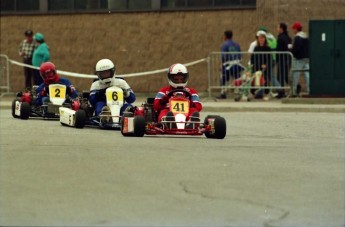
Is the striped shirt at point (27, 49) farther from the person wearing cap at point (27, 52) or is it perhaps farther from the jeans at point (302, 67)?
the jeans at point (302, 67)

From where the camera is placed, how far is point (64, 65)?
111 ft

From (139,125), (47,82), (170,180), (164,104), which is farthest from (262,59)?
(170,180)

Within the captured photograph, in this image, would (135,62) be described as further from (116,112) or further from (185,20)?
(116,112)

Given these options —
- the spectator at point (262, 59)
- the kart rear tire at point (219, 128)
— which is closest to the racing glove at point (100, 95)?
the kart rear tire at point (219, 128)

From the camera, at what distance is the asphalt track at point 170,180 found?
10266 mm

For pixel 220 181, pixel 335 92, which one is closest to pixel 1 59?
pixel 335 92

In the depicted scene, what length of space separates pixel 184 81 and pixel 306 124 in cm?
385

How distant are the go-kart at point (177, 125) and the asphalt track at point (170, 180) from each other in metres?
0.17

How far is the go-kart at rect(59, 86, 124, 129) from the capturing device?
66.9 feet

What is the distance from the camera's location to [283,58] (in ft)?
93.6

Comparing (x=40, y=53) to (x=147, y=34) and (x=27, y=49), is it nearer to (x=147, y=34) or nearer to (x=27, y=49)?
(x=27, y=49)

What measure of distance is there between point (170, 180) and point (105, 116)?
812cm

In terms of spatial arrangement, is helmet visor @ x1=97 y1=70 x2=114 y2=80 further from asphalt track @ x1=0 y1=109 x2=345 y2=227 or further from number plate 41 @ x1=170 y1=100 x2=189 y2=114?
number plate 41 @ x1=170 y1=100 x2=189 y2=114

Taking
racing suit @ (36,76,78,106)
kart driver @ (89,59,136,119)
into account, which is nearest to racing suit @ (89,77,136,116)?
kart driver @ (89,59,136,119)
